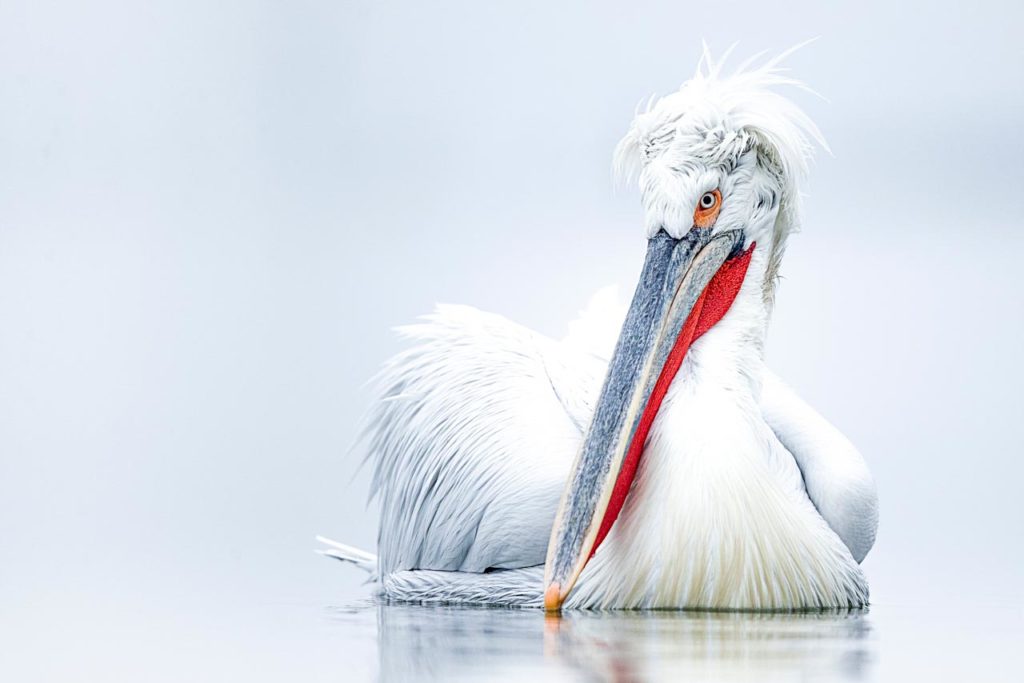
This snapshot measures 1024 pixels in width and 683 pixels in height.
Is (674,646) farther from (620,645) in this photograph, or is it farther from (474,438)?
(474,438)

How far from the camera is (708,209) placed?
5.69 metres

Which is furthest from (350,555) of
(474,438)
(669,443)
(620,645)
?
(620,645)

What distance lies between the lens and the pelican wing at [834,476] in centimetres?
569

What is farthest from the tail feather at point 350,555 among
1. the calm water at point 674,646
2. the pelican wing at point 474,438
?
the calm water at point 674,646

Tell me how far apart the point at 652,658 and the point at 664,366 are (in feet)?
5.78

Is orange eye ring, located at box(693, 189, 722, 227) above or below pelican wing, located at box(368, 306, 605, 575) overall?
above

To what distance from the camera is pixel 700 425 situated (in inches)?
214

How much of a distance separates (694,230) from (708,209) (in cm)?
8

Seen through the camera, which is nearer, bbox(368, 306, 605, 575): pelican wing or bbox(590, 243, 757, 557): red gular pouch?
bbox(590, 243, 757, 557): red gular pouch

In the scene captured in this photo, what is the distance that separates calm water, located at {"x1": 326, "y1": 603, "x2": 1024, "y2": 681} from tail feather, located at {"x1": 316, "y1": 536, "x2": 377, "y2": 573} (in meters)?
1.79

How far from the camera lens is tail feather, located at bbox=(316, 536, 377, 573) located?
745cm

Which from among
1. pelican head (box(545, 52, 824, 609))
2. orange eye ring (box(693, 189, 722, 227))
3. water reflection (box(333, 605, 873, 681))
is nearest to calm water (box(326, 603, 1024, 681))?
water reflection (box(333, 605, 873, 681))

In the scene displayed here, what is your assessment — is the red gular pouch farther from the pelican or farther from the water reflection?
the water reflection

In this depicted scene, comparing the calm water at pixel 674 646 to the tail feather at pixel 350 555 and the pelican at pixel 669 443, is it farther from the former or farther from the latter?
the tail feather at pixel 350 555
